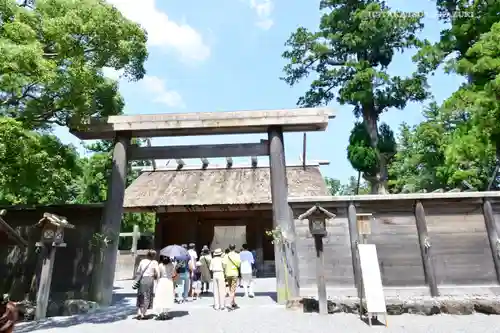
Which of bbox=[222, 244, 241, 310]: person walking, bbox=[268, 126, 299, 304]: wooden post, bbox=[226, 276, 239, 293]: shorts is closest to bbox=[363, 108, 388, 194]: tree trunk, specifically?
bbox=[268, 126, 299, 304]: wooden post

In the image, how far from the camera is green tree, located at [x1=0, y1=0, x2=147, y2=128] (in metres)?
6.06

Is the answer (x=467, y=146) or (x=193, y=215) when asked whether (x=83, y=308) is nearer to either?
(x=193, y=215)

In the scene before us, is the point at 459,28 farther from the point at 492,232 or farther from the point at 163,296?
the point at 163,296

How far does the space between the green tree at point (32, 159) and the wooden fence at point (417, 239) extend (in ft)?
19.7

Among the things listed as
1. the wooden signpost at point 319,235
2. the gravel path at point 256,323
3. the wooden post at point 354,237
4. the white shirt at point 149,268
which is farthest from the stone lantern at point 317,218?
the white shirt at point 149,268

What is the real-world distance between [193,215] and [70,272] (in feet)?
28.3

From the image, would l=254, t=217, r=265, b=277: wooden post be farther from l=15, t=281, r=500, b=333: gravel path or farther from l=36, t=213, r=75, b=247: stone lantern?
l=36, t=213, r=75, b=247: stone lantern

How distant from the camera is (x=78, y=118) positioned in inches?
311

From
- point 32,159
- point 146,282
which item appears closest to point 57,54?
point 32,159

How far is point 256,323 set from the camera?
6297 mm

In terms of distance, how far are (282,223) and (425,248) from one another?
362 cm

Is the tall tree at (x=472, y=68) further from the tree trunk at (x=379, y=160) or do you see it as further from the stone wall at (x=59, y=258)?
the stone wall at (x=59, y=258)

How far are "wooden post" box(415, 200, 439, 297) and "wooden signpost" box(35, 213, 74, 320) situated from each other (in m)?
8.74

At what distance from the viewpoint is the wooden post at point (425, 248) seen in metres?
7.93
